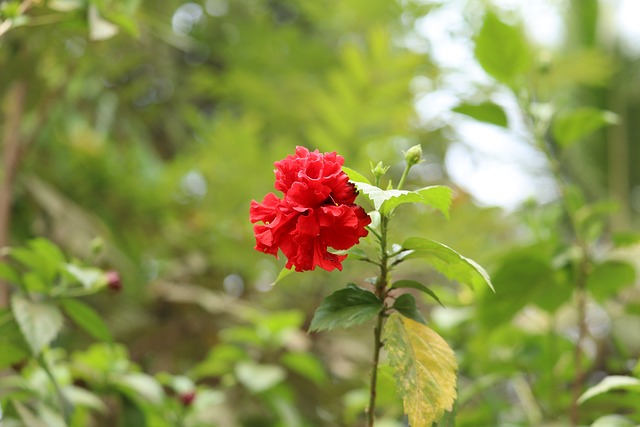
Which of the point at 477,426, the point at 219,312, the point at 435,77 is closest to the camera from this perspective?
the point at 477,426

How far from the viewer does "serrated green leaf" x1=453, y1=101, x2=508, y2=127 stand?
748 millimetres

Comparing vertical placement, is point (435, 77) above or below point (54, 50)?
below

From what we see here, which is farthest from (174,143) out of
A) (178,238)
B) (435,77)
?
(435,77)

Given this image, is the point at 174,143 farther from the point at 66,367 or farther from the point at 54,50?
the point at 66,367

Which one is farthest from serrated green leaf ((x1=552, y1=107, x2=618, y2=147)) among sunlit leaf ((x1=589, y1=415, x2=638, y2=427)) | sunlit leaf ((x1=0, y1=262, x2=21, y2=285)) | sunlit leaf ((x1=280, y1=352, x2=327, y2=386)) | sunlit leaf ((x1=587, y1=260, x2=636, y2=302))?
sunlit leaf ((x1=0, y1=262, x2=21, y2=285))

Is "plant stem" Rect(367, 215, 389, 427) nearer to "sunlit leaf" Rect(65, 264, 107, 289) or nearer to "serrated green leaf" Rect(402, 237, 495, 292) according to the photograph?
"serrated green leaf" Rect(402, 237, 495, 292)

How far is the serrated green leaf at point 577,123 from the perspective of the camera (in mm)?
734

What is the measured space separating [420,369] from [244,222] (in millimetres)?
986

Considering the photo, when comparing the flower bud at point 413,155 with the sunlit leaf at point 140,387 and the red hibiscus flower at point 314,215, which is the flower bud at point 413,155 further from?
the sunlit leaf at point 140,387

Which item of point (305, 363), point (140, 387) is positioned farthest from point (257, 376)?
point (140, 387)

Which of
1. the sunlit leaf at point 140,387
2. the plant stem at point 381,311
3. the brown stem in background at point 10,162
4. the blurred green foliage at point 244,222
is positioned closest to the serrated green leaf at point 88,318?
the blurred green foliage at point 244,222

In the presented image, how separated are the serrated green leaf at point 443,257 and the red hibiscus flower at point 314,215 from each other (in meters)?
0.05

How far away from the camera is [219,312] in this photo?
1.33m

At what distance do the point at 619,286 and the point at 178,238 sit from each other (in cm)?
98
